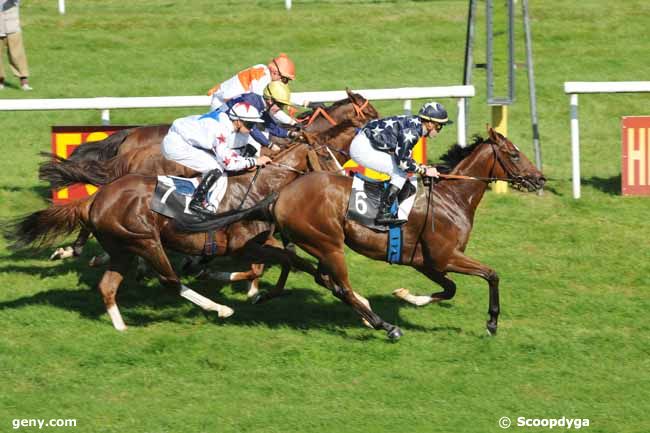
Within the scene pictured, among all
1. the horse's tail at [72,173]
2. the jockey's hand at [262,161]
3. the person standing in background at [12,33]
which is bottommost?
the horse's tail at [72,173]

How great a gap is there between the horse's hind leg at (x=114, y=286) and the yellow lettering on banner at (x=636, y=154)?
5712mm

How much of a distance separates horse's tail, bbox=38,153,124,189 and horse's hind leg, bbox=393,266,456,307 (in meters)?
2.69

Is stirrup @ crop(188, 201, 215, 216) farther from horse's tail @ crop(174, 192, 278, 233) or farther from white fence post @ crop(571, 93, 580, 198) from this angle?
white fence post @ crop(571, 93, 580, 198)

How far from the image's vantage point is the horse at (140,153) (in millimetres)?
8922

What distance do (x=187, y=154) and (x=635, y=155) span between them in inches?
207

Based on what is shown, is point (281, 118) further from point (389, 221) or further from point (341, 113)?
point (389, 221)

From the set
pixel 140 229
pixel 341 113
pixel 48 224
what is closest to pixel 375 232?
pixel 140 229

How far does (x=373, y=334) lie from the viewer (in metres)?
8.12

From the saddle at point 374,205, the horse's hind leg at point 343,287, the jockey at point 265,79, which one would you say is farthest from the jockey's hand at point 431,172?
the jockey at point 265,79

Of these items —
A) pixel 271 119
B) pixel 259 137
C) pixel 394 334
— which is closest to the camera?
pixel 394 334

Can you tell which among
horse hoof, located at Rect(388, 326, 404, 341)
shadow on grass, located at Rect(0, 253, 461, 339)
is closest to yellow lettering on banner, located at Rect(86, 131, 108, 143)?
shadow on grass, located at Rect(0, 253, 461, 339)

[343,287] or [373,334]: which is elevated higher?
[343,287]

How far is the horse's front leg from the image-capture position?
791cm

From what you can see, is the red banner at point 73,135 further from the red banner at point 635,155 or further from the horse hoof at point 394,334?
Result: the red banner at point 635,155
